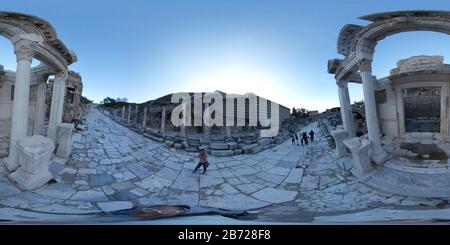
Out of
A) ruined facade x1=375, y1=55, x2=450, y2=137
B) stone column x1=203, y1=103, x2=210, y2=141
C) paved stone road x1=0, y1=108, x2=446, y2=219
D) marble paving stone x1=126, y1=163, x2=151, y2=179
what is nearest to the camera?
stone column x1=203, y1=103, x2=210, y2=141

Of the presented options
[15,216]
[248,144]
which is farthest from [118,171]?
[248,144]

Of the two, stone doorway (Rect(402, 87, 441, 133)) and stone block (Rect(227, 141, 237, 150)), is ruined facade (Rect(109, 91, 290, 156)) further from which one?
stone doorway (Rect(402, 87, 441, 133))

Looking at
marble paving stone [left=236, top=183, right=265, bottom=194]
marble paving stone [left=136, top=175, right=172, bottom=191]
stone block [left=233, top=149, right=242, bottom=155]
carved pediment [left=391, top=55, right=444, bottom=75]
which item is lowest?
marble paving stone [left=236, top=183, right=265, bottom=194]

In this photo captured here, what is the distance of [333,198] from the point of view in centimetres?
105

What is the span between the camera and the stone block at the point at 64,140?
47.7 inches

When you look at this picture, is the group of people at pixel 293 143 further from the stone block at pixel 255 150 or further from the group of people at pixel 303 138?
the stone block at pixel 255 150

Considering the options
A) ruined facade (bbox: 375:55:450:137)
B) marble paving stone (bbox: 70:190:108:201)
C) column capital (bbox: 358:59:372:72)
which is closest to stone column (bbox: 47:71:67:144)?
marble paving stone (bbox: 70:190:108:201)

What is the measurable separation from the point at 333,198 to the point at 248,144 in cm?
46

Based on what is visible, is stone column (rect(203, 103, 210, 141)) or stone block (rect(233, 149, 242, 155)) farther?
stone block (rect(233, 149, 242, 155))

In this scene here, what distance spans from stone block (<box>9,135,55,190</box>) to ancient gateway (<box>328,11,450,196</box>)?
56.7 inches

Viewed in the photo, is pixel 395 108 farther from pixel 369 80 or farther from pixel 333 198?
pixel 333 198

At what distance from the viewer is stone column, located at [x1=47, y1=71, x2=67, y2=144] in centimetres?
125

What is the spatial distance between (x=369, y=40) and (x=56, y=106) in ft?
5.69

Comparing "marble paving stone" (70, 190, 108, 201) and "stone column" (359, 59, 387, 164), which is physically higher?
"stone column" (359, 59, 387, 164)
